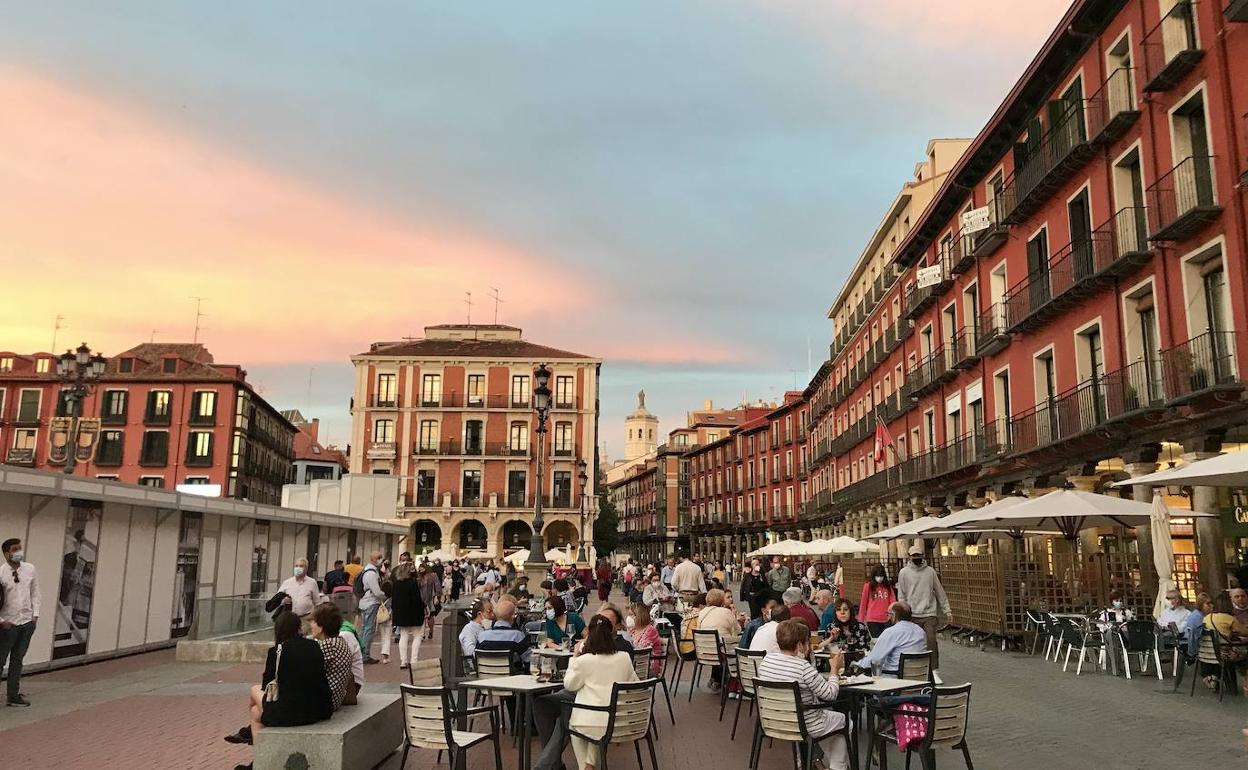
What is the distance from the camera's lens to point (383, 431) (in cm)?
6462

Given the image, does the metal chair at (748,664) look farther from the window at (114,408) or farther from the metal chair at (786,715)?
the window at (114,408)

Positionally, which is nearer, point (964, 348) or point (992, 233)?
point (992, 233)

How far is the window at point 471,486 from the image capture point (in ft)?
208

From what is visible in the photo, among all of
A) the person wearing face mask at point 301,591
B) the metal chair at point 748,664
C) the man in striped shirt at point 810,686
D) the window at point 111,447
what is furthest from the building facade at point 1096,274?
the window at point 111,447

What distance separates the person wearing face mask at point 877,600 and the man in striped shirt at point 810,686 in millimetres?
5808

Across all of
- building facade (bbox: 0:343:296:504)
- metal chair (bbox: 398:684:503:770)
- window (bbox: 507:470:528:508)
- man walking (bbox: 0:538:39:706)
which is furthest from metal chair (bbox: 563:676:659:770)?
window (bbox: 507:470:528:508)

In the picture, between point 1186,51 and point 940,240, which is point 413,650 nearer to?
point 1186,51

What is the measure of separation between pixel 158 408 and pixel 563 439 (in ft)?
85.2

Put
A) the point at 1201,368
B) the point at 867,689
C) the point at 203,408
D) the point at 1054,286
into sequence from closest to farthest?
1. the point at 867,689
2. the point at 1201,368
3. the point at 1054,286
4. the point at 203,408

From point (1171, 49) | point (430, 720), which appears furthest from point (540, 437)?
point (430, 720)

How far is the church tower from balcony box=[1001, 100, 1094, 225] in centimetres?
14856

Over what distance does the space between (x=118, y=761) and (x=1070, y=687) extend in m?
11.1

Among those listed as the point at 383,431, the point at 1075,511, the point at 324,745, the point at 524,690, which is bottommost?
the point at 324,745

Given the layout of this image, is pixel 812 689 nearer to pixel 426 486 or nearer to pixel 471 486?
pixel 471 486
